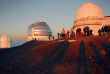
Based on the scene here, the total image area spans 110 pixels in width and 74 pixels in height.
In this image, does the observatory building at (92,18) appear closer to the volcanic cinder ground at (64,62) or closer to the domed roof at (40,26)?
the volcanic cinder ground at (64,62)

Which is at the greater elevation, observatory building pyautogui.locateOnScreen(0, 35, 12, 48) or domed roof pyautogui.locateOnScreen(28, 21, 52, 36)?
domed roof pyautogui.locateOnScreen(28, 21, 52, 36)

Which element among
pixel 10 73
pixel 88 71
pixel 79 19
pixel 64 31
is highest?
pixel 79 19

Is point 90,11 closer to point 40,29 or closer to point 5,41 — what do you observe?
point 40,29

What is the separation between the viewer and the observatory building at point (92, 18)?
75.9 ft

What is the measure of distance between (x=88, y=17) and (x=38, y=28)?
1820 centimetres

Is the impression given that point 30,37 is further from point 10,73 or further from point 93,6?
point 10,73

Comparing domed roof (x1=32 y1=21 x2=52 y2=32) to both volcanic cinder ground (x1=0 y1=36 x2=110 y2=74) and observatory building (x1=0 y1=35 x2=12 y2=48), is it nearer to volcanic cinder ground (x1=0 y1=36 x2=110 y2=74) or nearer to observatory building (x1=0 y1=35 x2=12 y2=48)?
observatory building (x1=0 y1=35 x2=12 y2=48)

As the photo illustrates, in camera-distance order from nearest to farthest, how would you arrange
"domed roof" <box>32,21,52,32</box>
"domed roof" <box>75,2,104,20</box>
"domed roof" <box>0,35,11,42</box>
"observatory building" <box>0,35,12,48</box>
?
"domed roof" <box>75,2,104,20</box>
"domed roof" <box>32,21,52,32</box>
"observatory building" <box>0,35,12,48</box>
"domed roof" <box>0,35,11,42</box>

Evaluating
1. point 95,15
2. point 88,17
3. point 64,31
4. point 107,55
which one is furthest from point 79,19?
point 107,55

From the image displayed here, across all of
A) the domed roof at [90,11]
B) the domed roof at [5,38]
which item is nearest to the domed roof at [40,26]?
the domed roof at [5,38]

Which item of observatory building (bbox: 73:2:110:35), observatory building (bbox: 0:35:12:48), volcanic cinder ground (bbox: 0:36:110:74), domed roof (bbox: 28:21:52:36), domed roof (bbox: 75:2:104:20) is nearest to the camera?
volcanic cinder ground (bbox: 0:36:110:74)

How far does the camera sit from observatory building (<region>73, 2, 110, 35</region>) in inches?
910

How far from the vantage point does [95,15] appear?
23.9 meters

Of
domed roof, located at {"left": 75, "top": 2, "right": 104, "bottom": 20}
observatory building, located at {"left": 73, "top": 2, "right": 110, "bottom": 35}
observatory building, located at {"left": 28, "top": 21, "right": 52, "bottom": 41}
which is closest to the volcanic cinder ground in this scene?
observatory building, located at {"left": 73, "top": 2, "right": 110, "bottom": 35}
